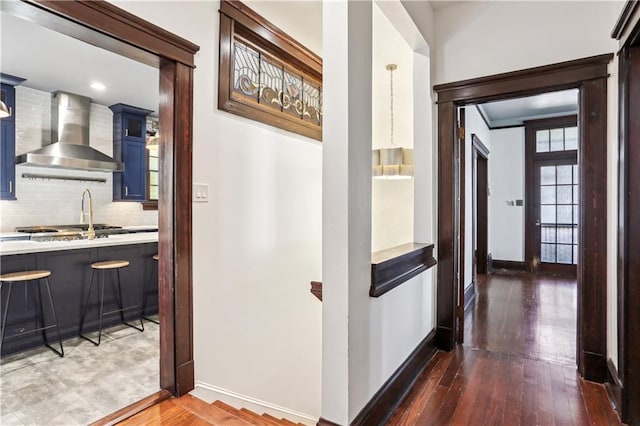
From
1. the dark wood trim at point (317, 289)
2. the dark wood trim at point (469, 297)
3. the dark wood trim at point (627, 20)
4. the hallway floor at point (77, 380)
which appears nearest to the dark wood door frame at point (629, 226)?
the dark wood trim at point (627, 20)

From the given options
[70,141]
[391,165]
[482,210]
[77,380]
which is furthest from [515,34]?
[70,141]

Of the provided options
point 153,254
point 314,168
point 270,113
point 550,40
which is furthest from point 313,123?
point 153,254

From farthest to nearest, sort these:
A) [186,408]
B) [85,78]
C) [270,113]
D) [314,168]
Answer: [85,78], [314,168], [270,113], [186,408]

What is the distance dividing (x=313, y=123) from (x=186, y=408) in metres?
2.75

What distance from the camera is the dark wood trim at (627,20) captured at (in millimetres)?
1686

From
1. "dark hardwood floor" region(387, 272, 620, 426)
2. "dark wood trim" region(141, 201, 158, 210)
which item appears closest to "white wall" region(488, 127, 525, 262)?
"dark hardwood floor" region(387, 272, 620, 426)

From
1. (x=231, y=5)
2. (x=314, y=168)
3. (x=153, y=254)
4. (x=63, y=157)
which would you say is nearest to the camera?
(x=231, y=5)

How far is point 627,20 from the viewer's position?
1.82 m

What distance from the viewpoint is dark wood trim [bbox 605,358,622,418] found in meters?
1.93

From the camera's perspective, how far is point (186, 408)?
6.37 feet

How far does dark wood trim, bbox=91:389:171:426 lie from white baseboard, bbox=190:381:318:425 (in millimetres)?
176

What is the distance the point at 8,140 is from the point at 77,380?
151 inches

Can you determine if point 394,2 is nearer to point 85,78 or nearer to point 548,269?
point 85,78

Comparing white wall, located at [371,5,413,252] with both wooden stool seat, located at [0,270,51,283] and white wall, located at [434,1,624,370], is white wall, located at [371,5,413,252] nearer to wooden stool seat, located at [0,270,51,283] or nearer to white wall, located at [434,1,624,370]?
white wall, located at [434,1,624,370]
